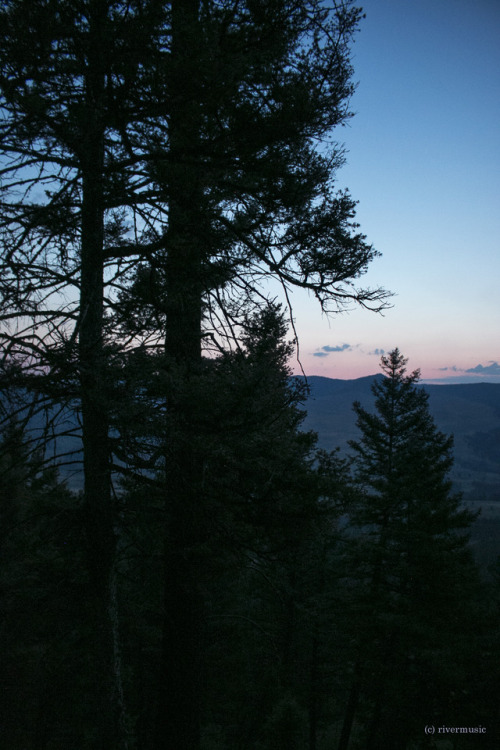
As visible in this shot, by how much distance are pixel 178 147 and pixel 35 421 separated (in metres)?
3.57

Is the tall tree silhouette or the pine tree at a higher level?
the tall tree silhouette

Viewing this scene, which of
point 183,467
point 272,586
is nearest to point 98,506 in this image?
point 183,467

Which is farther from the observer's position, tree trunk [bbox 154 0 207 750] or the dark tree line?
the dark tree line

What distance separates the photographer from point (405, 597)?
12805 mm

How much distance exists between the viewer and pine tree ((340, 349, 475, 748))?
12391 millimetres

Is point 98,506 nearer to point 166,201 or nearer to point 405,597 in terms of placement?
point 166,201

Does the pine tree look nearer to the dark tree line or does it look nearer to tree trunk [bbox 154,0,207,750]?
the dark tree line

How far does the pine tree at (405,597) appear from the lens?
1239 cm

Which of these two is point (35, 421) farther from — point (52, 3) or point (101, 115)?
point (52, 3)

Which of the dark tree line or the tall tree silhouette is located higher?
Answer: the tall tree silhouette

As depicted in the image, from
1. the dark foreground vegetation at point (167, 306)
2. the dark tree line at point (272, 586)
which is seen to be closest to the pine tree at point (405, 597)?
the dark tree line at point (272, 586)

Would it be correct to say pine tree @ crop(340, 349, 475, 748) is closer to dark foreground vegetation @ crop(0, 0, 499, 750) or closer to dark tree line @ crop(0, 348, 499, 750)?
dark tree line @ crop(0, 348, 499, 750)

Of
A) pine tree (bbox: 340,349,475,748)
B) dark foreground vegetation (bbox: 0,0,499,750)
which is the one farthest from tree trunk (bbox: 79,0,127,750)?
pine tree (bbox: 340,349,475,748)

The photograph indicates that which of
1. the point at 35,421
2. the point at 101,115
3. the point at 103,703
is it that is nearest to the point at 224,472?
the point at 35,421
